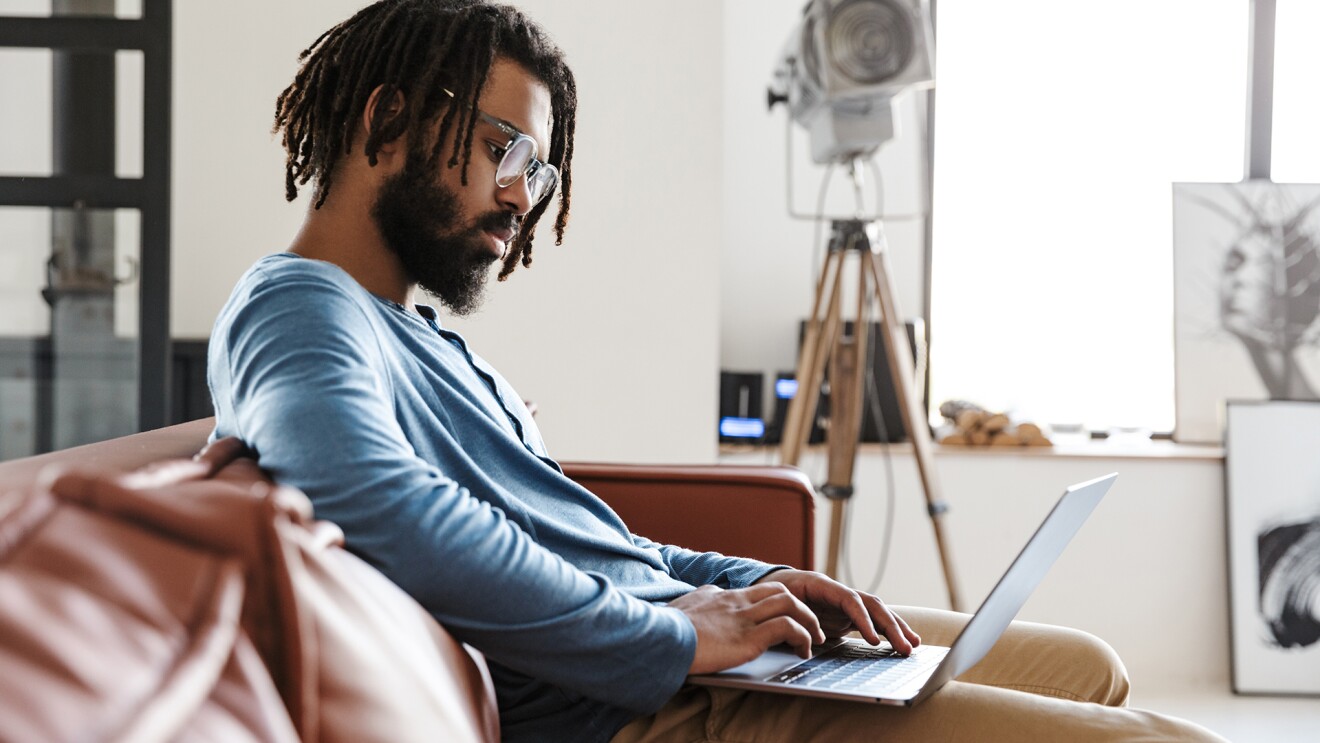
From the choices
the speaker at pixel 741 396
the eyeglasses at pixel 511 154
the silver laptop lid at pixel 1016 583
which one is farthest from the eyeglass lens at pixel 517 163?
the speaker at pixel 741 396

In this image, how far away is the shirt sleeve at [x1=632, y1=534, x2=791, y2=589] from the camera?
1.31 m

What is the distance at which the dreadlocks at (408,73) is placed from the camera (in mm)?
1188

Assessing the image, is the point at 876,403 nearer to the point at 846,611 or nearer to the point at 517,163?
the point at 846,611

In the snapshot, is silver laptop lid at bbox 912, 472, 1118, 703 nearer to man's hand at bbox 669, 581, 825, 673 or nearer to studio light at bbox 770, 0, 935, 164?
man's hand at bbox 669, 581, 825, 673

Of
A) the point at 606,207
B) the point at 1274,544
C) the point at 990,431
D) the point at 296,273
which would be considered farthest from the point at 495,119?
the point at 1274,544

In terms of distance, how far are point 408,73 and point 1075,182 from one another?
9.59ft

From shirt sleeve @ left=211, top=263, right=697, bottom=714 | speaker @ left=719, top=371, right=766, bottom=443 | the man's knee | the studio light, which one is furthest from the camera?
speaker @ left=719, top=371, right=766, bottom=443

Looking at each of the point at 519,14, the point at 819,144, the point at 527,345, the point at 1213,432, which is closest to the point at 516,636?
the point at 519,14

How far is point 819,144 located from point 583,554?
1.90 metres

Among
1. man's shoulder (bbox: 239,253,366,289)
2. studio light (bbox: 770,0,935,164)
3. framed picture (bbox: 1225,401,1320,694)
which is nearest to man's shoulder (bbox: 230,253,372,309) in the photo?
man's shoulder (bbox: 239,253,366,289)

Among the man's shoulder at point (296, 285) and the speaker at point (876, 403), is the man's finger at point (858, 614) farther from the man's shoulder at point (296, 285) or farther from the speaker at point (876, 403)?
the speaker at point (876, 403)

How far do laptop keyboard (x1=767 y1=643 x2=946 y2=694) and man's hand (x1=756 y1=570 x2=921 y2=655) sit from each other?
0.7 inches

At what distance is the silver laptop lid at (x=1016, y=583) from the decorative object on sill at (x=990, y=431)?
2099 millimetres

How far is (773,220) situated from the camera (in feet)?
11.9
